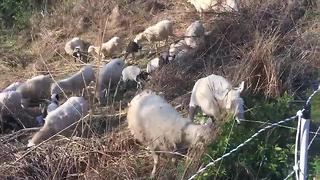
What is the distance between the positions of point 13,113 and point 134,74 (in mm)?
1846

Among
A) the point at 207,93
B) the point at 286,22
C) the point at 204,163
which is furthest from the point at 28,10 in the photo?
the point at 204,163

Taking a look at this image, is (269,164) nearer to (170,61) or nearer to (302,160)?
(302,160)

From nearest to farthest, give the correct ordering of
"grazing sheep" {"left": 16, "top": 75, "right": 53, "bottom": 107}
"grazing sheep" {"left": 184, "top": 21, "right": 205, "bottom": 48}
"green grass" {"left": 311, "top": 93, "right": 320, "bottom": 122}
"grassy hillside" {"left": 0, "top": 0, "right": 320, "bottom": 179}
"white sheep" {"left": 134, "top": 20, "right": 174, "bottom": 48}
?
"grassy hillside" {"left": 0, "top": 0, "right": 320, "bottom": 179} < "green grass" {"left": 311, "top": 93, "right": 320, "bottom": 122} < "grazing sheep" {"left": 16, "top": 75, "right": 53, "bottom": 107} < "grazing sheep" {"left": 184, "top": 21, "right": 205, "bottom": 48} < "white sheep" {"left": 134, "top": 20, "right": 174, "bottom": 48}

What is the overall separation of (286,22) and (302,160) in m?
5.97

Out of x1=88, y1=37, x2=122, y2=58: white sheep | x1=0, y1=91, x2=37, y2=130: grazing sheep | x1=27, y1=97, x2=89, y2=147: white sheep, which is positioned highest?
x1=88, y1=37, x2=122, y2=58: white sheep

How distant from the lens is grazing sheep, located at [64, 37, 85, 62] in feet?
35.8

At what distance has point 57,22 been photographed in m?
13.1

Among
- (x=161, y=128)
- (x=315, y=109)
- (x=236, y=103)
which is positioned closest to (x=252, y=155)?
(x=236, y=103)

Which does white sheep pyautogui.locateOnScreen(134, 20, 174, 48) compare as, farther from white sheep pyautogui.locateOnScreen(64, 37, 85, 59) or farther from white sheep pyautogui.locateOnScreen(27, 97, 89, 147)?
white sheep pyautogui.locateOnScreen(27, 97, 89, 147)

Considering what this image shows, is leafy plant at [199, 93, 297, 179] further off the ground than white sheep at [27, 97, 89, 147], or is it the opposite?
leafy plant at [199, 93, 297, 179]

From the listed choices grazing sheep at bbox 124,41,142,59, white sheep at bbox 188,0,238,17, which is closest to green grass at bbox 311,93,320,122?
white sheep at bbox 188,0,238,17

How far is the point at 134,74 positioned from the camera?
9.10m

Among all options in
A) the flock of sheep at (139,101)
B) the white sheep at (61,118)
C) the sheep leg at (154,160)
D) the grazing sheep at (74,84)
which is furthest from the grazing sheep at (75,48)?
the sheep leg at (154,160)

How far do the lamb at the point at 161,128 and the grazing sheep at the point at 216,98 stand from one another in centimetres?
29
